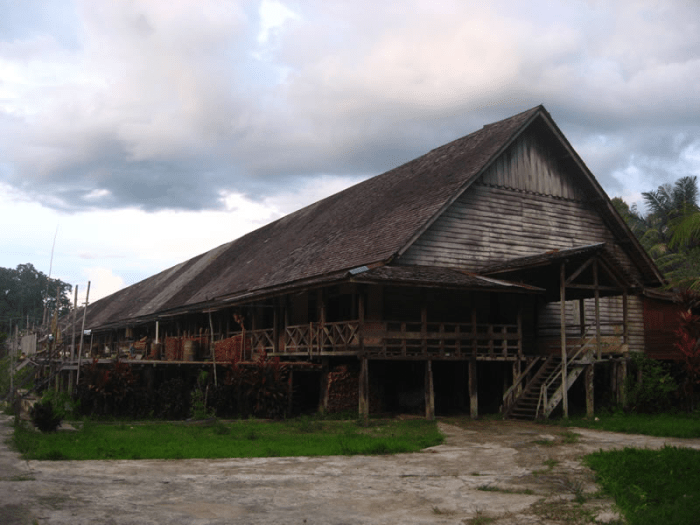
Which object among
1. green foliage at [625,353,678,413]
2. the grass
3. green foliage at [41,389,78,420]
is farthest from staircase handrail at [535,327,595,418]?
green foliage at [41,389,78,420]

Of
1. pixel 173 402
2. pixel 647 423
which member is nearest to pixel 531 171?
pixel 647 423

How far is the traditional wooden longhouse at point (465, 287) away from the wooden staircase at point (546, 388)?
53mm

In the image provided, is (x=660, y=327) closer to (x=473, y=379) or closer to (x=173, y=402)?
(x=473, y=379)

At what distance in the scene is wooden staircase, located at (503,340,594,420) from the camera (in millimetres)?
18484

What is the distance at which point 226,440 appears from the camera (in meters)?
14.2

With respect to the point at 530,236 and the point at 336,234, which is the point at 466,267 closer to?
the point at 530,236

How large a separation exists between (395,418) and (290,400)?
2.81 meters

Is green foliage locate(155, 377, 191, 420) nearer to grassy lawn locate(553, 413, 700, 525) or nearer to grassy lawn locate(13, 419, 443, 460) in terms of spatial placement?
grassy lawn locate(13, 419, 443, 460)

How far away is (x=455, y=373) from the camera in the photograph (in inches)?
882

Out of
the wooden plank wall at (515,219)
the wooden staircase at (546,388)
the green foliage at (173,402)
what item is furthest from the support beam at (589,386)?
the green foliage at (173,402)

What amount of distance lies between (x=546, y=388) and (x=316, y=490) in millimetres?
11088

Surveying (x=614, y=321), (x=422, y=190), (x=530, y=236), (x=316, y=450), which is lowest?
(x=316, y=450)

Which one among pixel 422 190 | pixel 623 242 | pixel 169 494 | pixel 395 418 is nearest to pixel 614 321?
pixel 623 242

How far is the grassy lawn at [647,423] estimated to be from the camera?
1516cm
